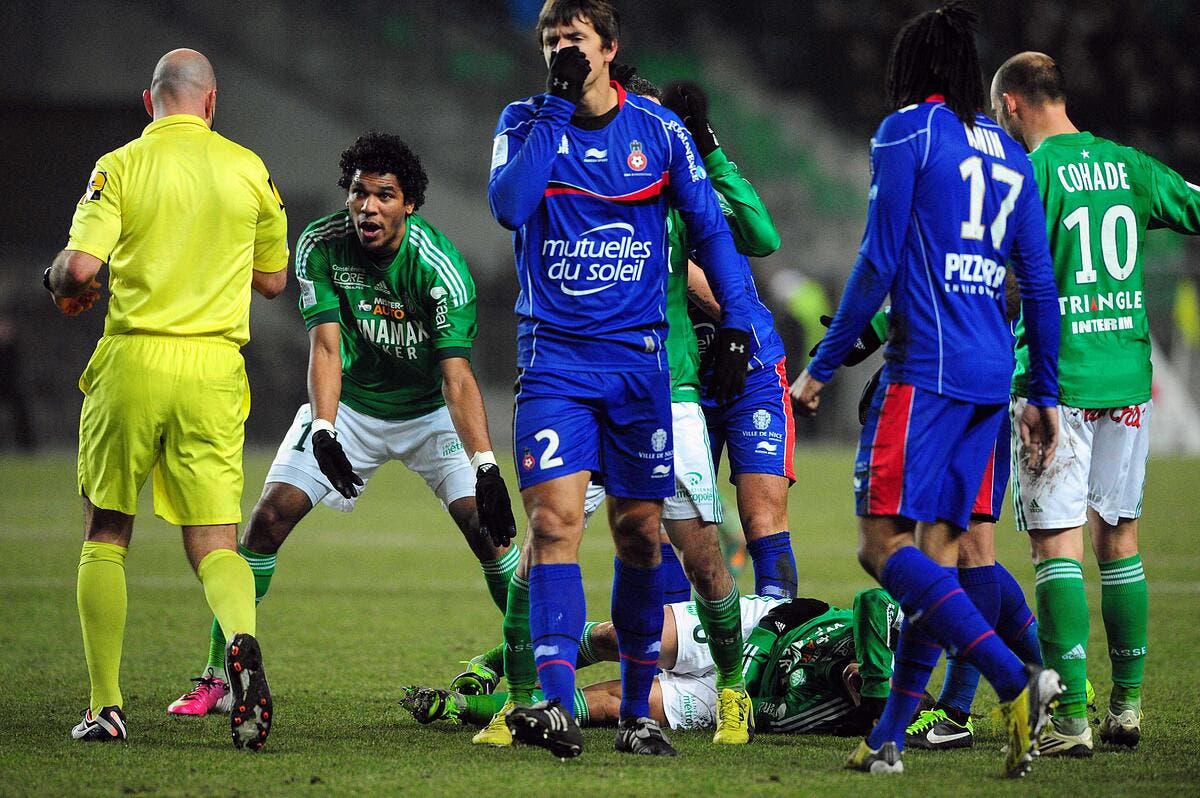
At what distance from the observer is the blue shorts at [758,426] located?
6055 mm

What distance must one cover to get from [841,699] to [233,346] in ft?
8.01

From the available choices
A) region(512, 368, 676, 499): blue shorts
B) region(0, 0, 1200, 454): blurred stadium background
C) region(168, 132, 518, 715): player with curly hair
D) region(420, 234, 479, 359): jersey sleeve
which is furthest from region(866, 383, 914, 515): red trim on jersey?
region(0, 0, 1200, 454): blurred stadium background

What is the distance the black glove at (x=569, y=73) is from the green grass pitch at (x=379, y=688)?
79.4 inches

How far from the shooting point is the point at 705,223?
15.6 feet

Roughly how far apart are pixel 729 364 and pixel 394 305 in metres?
1.73

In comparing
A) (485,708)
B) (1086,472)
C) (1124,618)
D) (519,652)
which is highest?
(1086,472)

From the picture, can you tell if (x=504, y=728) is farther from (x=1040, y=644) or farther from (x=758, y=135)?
(x=758, y=135)

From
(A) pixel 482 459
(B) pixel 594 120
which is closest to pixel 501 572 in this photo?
(A) pixel 482 459

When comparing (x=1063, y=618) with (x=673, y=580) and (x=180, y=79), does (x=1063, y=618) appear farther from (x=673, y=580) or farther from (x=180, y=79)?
(x=180, y=79)

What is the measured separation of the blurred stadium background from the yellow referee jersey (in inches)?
699

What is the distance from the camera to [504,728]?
5.01 metres

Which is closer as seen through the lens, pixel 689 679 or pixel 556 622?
pixel 556 622

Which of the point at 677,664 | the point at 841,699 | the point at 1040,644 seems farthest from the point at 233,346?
the point at 1040,644

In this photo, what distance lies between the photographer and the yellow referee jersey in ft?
16.0
